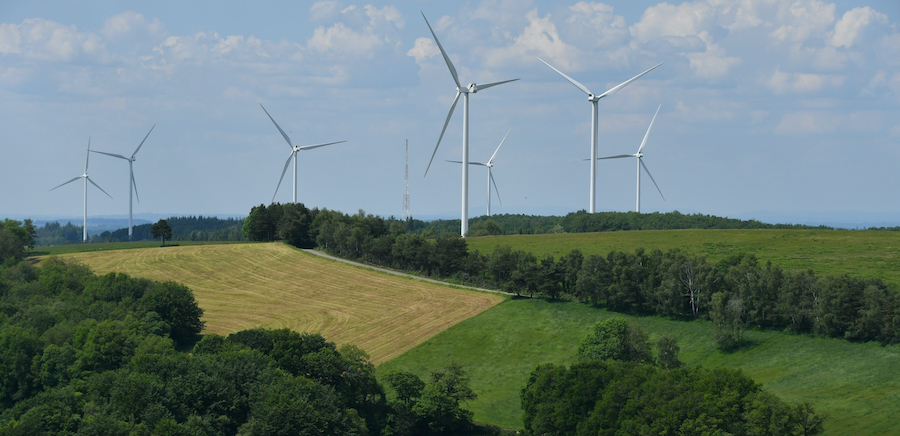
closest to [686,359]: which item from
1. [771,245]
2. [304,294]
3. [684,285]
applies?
[684,285]

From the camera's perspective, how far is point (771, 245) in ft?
379

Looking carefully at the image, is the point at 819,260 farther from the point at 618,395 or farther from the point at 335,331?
the point at 335,331

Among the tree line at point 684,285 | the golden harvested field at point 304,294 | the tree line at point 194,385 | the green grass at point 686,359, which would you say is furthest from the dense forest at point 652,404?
the golden harvested field at point 304,294

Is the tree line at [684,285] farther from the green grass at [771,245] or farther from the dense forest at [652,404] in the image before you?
the dense forest at [652,404]

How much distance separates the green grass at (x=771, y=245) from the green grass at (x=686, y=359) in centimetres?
2046

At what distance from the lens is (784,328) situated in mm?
82562

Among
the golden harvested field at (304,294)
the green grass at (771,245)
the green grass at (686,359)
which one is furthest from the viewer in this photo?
the green grass at (771,245)

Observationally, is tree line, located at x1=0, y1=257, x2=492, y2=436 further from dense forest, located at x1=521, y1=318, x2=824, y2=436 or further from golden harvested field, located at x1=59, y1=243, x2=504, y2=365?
golden harvested field, located at x1=59, y1=243, x2=504, y2=365

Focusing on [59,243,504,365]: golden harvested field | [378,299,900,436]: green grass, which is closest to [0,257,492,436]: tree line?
[378,299,900,436]: green grass

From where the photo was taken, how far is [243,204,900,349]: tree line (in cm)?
7775

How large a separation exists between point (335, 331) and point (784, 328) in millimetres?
53501

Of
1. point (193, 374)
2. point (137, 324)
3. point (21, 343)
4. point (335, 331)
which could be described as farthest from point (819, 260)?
point (21, 343)

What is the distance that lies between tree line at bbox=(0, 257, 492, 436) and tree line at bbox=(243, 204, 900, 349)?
31.7m

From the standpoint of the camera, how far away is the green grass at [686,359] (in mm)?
60728
